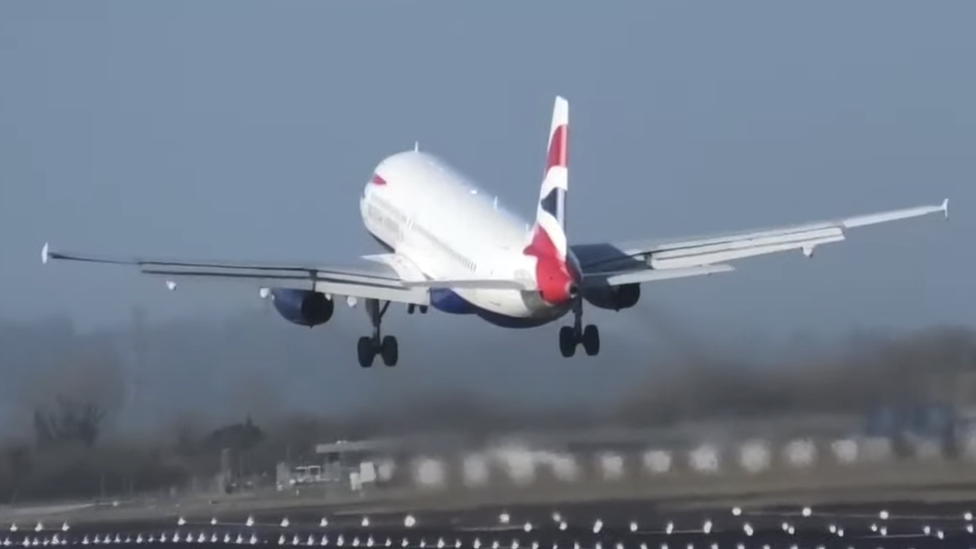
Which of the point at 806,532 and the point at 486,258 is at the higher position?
the point at 486,258

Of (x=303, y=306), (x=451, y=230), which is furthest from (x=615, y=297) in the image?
(x=303, y=306)

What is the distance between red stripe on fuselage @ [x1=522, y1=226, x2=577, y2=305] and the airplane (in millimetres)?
25

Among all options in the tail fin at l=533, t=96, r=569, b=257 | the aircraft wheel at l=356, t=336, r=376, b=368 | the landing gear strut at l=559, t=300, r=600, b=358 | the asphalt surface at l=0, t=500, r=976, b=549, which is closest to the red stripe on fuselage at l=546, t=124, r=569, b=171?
the tail fin at l=533, t=96, r=569, b=257

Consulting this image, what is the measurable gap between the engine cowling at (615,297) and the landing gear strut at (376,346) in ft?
20.5

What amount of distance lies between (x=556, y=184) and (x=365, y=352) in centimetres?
1051

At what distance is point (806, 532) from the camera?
67.1 meters

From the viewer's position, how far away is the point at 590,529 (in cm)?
6981

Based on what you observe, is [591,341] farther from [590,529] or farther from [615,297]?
[590,529]

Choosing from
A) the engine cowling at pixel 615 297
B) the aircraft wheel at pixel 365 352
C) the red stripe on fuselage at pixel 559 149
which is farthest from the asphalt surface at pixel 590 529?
the red stripe on fuselage at pixel 559 149

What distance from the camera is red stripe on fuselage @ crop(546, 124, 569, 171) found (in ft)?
236

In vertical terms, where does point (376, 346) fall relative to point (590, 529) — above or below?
above

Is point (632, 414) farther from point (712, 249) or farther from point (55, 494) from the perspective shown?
point (55, 494)

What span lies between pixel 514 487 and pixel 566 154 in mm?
8653

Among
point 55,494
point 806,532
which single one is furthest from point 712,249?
point 55,494
